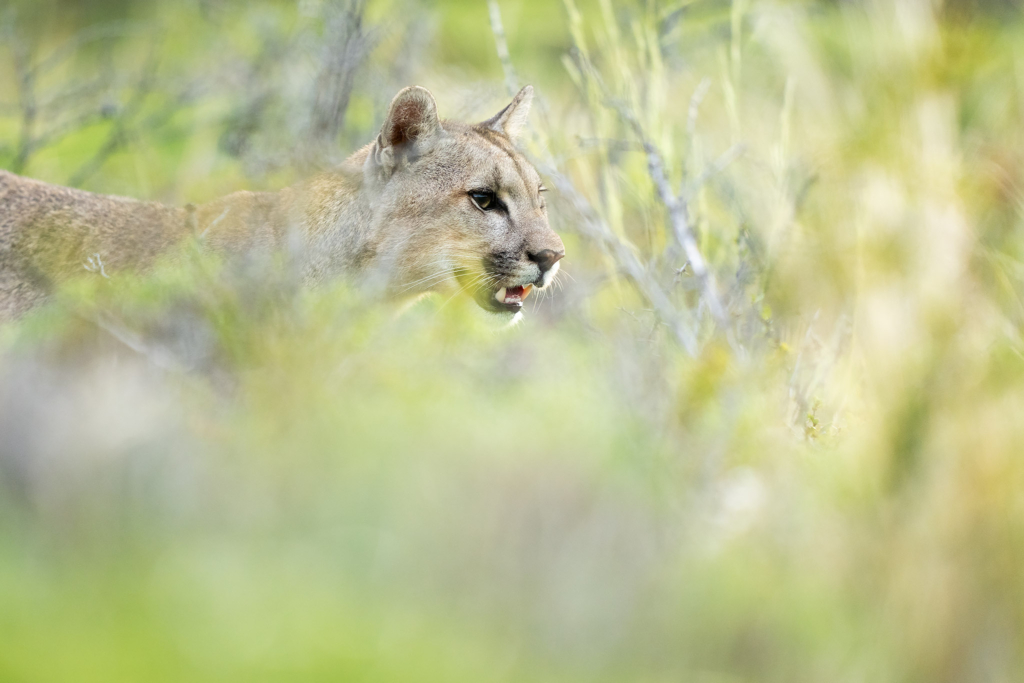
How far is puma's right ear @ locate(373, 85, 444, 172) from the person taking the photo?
360cm

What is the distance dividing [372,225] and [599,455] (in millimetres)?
1919

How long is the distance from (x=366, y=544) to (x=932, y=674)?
111 centimetres

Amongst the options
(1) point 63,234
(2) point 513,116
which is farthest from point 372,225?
(1) point 63,234

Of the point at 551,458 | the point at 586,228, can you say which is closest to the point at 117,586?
the point at 551,458

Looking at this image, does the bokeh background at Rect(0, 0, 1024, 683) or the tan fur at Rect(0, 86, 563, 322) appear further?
the tan fur at Rect(0, 86, 563, 322)

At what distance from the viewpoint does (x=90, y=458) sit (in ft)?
5.71

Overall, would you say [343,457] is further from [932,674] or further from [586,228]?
[586,228]

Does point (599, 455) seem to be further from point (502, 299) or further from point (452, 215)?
point (452, 215)

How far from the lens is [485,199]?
12.3 ft

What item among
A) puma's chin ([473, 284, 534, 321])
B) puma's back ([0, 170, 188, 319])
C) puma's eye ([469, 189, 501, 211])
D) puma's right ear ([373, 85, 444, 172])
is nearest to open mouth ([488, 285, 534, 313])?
puma's chin ([473, 284, 534, 321])

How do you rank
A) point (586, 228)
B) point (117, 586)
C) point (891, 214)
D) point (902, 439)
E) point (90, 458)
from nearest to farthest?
point (117, 586) → point (90, 458) → point (902, 439) → point (891, 214) → point (586, 228)

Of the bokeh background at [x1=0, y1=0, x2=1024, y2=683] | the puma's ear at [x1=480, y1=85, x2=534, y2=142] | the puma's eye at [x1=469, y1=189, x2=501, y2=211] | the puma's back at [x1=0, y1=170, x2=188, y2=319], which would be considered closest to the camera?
the bokeh background at [x1=0, y1=0, x2=1024, y2=683]

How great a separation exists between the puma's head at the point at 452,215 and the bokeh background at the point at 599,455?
0.18 m

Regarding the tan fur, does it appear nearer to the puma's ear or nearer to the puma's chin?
the puma's chin
